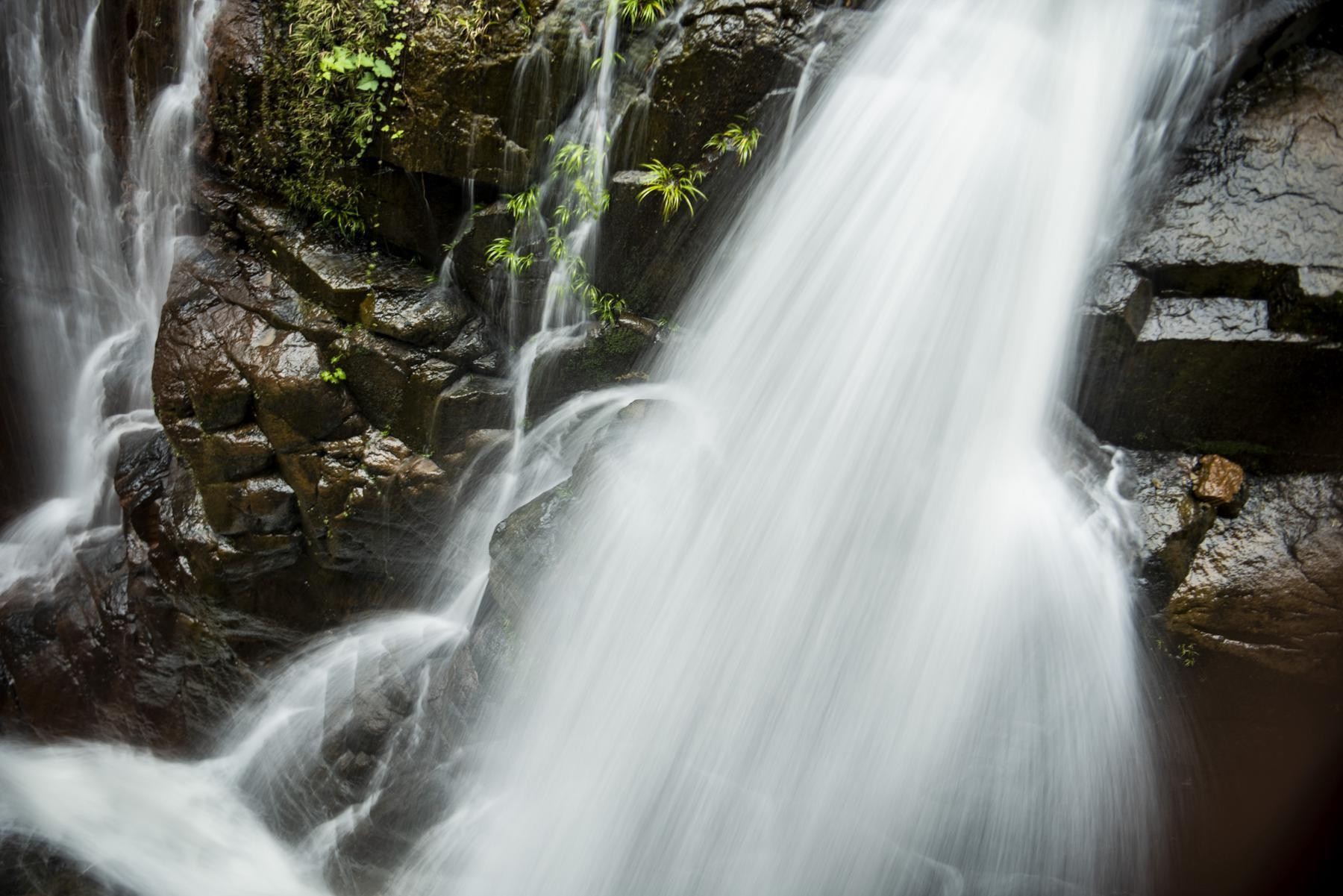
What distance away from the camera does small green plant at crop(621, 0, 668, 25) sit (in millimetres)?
4527

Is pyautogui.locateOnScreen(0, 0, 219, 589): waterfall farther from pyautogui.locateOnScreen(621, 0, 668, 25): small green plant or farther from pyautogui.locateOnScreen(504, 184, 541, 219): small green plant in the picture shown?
pyautogui.locateOnScreen(621, 0, 668, 25): small green plant

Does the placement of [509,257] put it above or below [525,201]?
below

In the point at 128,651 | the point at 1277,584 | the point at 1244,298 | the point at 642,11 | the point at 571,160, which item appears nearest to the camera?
the point at 1277,584

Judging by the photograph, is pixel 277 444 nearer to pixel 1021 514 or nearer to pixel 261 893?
pixel 261 893

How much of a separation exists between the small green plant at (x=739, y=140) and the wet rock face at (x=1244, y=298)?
2142mm

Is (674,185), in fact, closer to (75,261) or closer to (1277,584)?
(1277,584)

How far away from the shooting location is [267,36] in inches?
212

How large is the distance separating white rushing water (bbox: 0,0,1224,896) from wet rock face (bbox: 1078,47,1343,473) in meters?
0.28

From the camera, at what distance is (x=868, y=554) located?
393cm

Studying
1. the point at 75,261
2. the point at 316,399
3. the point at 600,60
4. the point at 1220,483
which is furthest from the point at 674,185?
the point at 75,261

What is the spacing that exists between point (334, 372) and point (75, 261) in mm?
4567

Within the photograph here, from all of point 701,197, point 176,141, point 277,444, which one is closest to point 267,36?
point 176,141

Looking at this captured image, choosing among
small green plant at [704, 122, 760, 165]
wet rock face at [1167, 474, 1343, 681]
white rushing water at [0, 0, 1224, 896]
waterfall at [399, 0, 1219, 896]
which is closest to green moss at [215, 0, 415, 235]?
white rushing water at [0, 0, 1224, 896]

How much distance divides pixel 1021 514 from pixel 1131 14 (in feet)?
9.69
